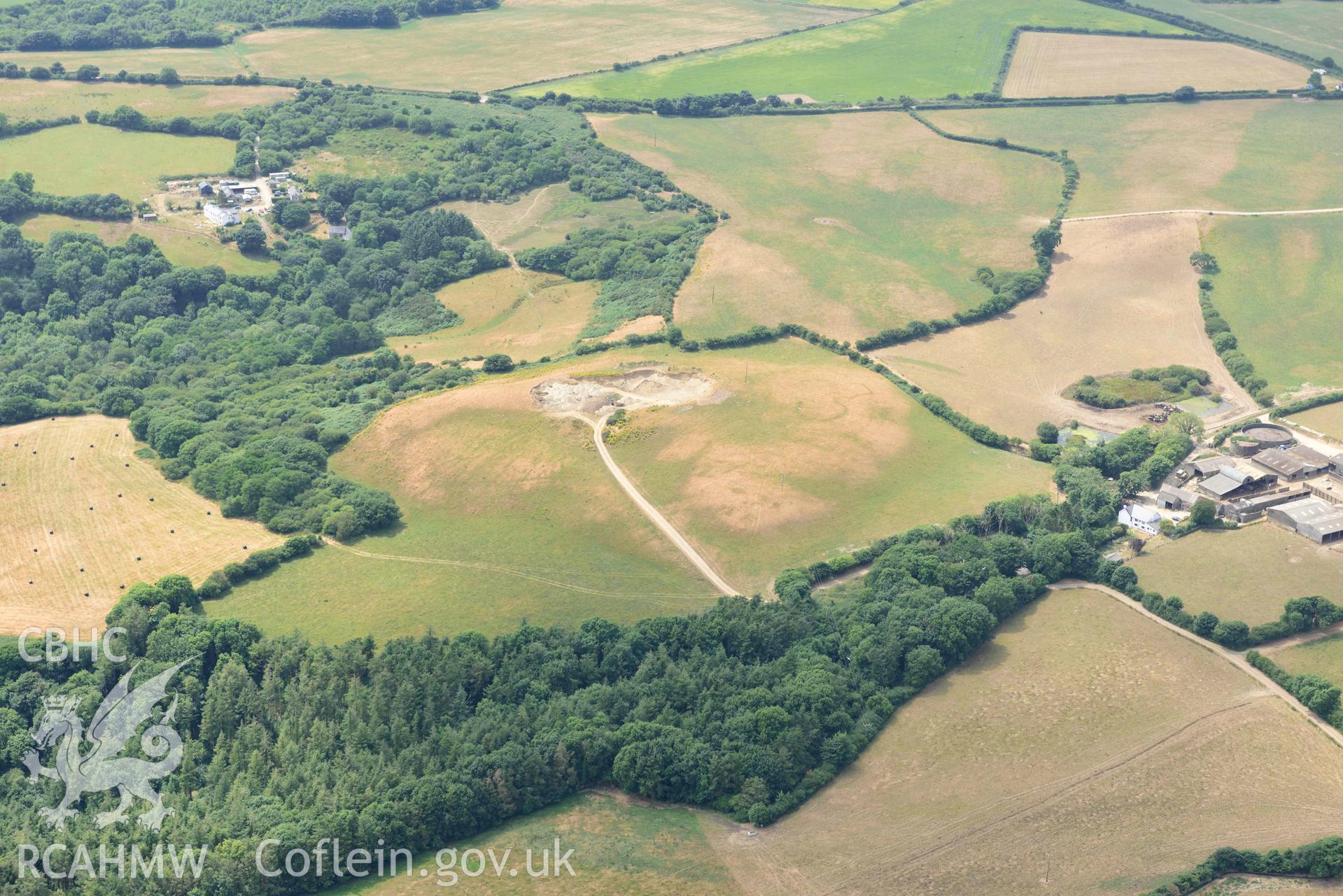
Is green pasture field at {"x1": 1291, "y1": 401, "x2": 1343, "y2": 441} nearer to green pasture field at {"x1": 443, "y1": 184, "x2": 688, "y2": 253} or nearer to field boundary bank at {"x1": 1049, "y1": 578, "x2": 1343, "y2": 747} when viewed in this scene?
field boundary bank at {"x1": 1049, "y1": 578, "x2": 1343, "y2": 747}

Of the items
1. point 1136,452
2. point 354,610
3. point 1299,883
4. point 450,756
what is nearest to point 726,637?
point 450,756

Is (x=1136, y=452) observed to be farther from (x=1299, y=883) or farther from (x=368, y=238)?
(x=368, y=238)

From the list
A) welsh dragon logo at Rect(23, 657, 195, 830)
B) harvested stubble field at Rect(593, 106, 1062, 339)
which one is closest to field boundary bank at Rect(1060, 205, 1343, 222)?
harvested stubble field at Rect(593, 106, 1062, 339)

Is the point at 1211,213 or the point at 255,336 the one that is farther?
the point at 1211,213

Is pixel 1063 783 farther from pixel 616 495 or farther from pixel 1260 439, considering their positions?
pixel 1260 439

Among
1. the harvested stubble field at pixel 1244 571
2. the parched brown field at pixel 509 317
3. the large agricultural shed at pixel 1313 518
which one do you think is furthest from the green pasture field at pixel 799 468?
the parched brown field at pixel 509 317

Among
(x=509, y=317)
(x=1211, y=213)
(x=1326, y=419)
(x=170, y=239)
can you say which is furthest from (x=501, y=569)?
(x=1211, y=213)
